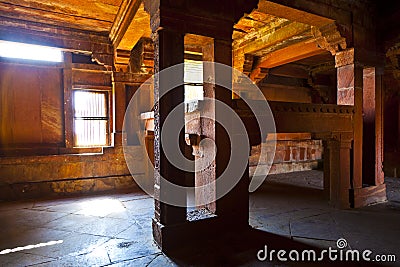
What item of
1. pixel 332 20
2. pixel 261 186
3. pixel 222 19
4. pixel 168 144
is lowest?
pixel 261 186

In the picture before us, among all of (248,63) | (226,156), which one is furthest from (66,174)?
(248,63)

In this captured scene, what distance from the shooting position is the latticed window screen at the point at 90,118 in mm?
6105

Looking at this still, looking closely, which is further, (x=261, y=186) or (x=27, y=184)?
(x=261, y=186)

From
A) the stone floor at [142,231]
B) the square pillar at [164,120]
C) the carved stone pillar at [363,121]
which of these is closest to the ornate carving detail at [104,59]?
the stone floor at [142,231]

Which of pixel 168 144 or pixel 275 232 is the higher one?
pixel 168 144

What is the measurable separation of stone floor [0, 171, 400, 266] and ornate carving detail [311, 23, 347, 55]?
8.94ft

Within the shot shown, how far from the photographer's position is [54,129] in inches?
230

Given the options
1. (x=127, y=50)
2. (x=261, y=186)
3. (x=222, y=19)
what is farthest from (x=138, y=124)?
(x=222, y=19)

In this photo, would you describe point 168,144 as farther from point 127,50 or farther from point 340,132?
point 127,50

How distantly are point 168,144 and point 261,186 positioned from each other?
4.05m

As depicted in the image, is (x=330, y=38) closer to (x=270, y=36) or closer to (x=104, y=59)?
(x=270, y=36)

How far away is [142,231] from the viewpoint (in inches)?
139

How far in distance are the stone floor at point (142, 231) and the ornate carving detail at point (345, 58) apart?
244 cm

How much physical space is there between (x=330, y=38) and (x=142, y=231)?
424 centimetres
